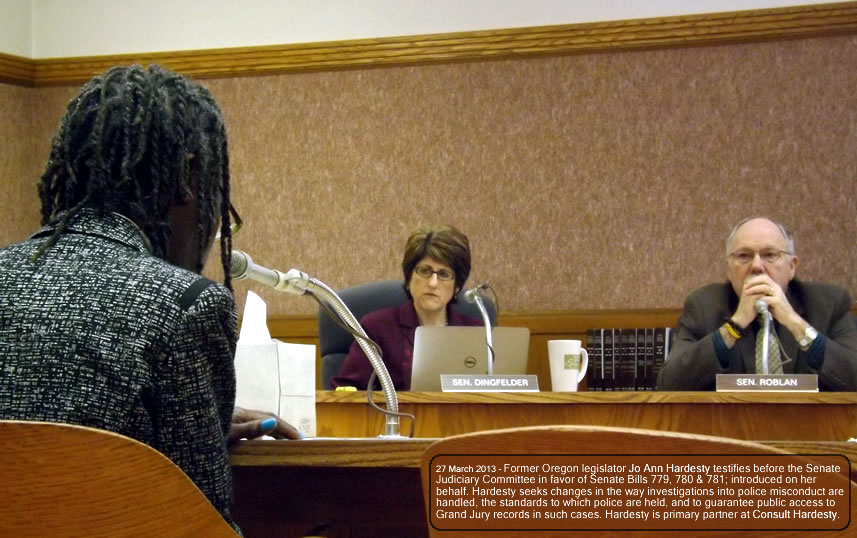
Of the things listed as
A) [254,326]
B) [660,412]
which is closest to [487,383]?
[660,412]

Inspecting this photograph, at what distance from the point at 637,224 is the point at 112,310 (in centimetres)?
321

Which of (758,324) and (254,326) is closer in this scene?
(254,326)

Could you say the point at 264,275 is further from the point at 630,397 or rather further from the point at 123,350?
the point at 630,397

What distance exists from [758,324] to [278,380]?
1.93 meters

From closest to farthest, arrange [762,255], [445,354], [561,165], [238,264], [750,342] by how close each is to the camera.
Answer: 1. [238,264]
2. [445,354]
3. [750,342]
4. [762,255]
5. [561,165]

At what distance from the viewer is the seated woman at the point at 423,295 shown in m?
3.42

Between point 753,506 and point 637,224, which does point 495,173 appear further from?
point 753,506

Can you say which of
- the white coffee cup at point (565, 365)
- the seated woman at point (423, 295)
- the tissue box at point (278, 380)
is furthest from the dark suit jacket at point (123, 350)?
the seated woman at point (423, 295)

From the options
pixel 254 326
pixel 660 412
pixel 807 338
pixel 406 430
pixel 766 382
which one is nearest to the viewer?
pixel 254 326

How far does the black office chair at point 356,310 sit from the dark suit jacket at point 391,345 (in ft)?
0.12

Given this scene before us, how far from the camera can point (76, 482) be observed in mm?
868

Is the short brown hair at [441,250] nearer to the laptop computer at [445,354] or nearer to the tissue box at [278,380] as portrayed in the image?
the laptop computer at [445,354]

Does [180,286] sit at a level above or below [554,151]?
below

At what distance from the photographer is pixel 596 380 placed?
3.65 m
